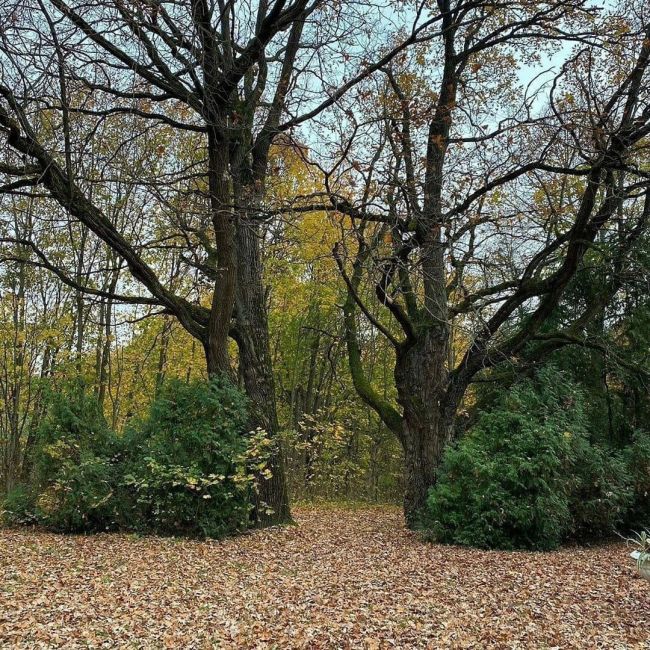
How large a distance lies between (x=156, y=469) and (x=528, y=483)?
4.89 m

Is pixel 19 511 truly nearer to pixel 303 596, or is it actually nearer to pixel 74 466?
pixel 74 466

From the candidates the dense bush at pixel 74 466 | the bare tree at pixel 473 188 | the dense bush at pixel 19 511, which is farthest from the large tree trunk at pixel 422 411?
the dense bush at pixel 19 511

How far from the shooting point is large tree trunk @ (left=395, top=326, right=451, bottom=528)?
9.77 metres

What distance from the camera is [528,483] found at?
820cm

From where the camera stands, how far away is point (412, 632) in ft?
14.4

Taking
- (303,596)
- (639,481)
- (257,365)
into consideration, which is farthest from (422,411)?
(303,596)

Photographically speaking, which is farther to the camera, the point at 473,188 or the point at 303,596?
the point at 473,188

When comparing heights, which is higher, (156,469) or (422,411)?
(422,411)

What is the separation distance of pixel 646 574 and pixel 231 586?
11.1 feet

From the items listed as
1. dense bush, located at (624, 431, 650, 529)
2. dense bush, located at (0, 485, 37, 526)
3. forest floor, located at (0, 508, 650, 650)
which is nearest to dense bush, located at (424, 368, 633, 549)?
dense bush, located at (624, 431, 650, 529)

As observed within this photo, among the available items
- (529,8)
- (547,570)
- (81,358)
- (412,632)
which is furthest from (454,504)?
(81,358)

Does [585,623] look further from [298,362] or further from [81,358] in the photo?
[298,362]

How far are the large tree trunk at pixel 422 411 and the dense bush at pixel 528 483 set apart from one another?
66 cm

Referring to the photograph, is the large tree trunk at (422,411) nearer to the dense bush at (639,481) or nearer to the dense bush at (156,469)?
the dense bush at (156,469)
